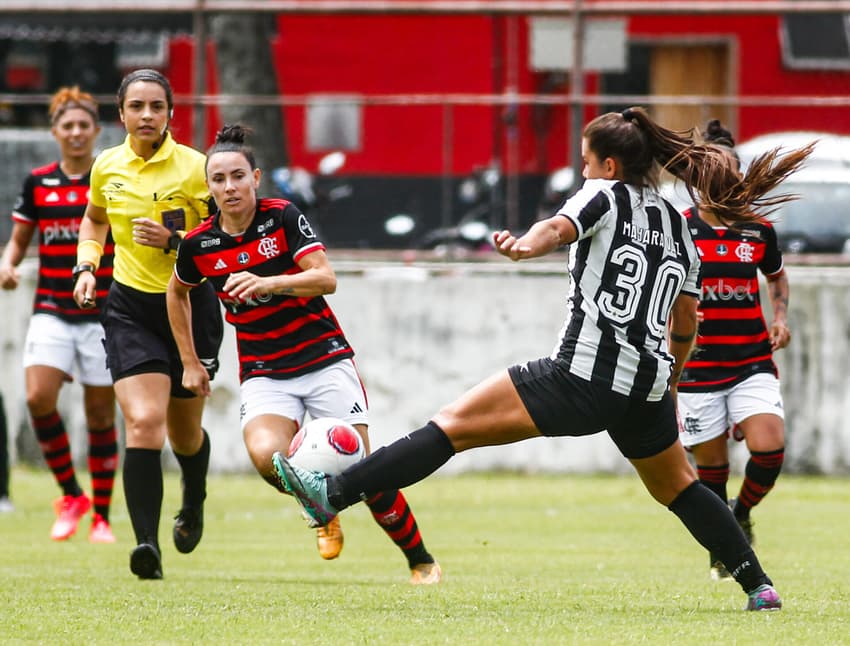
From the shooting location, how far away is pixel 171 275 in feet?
25.3

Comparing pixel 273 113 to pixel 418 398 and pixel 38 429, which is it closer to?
pixel 418 398

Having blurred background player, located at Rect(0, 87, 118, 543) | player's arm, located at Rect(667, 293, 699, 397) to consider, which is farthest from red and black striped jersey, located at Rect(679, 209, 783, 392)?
blurred background player, located at Rect(0, 87, 118, 543)

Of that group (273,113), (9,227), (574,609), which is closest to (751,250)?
(574,609)

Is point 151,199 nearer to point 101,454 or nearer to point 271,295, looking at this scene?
point 271,295

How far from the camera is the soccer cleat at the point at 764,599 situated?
20.5 feet

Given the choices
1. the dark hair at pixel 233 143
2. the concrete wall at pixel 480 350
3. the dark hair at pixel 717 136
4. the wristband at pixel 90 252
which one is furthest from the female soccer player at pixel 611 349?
the concrete wall at pixel 480 350

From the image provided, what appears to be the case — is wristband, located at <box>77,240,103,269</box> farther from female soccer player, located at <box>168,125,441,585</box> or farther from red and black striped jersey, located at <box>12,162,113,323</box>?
red and black striped jersey, located at <box>12,162,113,323</box>

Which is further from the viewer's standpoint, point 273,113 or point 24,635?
point 273,113

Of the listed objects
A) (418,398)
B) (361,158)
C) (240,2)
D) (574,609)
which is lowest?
(418,398)

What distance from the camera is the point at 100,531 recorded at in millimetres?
9609

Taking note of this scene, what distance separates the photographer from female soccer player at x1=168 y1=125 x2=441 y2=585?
23.2ft

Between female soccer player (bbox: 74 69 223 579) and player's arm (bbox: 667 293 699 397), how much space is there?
7.87ft

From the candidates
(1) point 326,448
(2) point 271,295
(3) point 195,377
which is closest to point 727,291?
(2) point 271,295

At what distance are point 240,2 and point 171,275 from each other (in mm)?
6790
